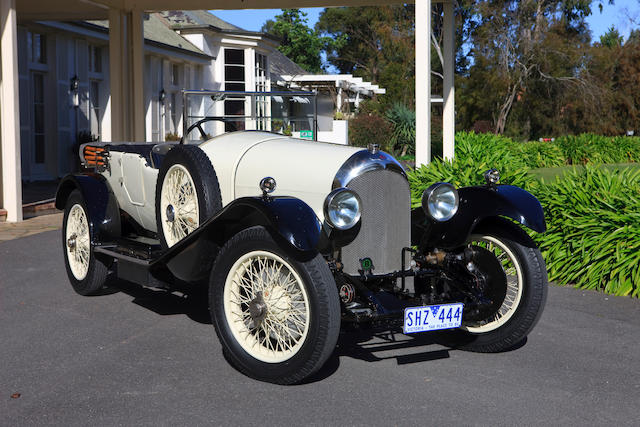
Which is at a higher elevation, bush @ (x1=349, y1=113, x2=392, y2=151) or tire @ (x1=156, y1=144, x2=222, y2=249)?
bush @ (x1=349, y1=113, x2=392, y2=151)

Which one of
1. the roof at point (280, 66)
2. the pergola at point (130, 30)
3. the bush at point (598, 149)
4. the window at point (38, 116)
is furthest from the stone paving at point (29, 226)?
the roof at point (280, 66)

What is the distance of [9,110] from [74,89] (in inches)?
282

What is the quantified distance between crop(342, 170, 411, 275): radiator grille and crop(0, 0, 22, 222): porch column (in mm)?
7269

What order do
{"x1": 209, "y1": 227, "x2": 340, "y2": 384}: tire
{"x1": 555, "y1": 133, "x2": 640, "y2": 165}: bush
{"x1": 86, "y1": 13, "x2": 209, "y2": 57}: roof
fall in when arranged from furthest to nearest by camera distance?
{"x1": 86, "y1": 13, "x2": 209, "y2": 57}: roof, {"x1": 555, "y1": 133, "x2": 640, "y2": 165}: bush, {"x1": 209, "y1": 227, "x2": 340, "y2": 384}: tire

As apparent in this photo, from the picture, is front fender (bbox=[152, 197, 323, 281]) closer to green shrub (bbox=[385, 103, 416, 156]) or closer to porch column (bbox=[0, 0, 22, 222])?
porch column (bbox=[0, 0, 22, 222])

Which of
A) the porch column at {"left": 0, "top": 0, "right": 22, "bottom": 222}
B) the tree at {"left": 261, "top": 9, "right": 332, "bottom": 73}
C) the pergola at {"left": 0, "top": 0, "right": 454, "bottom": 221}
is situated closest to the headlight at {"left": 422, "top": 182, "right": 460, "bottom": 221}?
the porch column at {"left": 0, "top": 0, "right": 22, "bottom": 222}

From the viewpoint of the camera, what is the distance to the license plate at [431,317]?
3945 mm

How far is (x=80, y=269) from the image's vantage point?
20.3 feet

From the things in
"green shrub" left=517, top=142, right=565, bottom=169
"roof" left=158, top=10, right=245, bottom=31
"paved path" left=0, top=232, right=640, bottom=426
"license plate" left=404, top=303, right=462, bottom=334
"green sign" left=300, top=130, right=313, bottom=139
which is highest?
"roof" left=158, top=10, right=245, bottom=31

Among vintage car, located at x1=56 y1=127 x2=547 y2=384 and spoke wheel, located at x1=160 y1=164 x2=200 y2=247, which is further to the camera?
spoke wheel, located at x1=160 y1=164 x2=200 y2=247

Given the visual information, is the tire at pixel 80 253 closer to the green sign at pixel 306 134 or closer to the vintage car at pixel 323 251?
the vintage car at pixel 323 251

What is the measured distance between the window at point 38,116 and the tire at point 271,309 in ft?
43.2

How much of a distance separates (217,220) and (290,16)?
6243 centimetres

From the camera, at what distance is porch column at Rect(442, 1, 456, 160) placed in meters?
14.3
